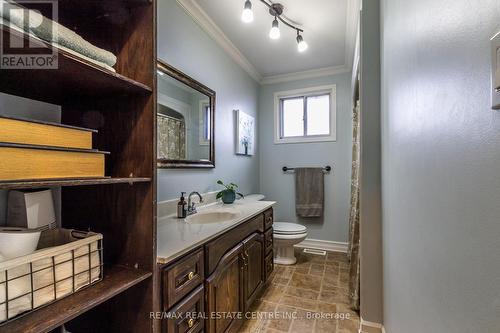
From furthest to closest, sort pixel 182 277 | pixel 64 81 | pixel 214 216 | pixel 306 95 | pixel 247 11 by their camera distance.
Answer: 1. pixel 306 95
2. pixel 214 216
3. pixel 247 11
4. pixel 182 277
5. pixel 64 81

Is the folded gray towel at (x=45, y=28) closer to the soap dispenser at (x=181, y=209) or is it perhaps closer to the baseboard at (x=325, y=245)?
the soap dispenser at (x=181, y=209)

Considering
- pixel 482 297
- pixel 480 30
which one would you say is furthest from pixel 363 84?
pixel 482 297

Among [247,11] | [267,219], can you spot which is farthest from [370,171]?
[247,11]

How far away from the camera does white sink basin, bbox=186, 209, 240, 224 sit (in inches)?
72.6

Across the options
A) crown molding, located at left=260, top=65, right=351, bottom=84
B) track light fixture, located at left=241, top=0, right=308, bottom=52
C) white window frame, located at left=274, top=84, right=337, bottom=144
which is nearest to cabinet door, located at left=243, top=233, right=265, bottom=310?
track light fixture, located at left=241, top=0, right=308, bottom=52

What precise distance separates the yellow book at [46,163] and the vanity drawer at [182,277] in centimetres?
49

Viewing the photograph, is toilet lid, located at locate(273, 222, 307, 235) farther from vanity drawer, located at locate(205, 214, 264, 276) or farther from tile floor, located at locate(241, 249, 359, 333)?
vanity drawer, located at locate(205, 214, 264, 276)

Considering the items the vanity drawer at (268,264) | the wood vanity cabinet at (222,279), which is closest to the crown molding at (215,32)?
the wood vanity cabinet at (222,279)

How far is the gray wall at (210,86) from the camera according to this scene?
1.77 metres

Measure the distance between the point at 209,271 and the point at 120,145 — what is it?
0.77 metres

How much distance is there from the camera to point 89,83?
0.80 m

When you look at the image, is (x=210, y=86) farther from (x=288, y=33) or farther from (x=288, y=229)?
(x=288, y=229)

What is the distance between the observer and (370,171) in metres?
1.62

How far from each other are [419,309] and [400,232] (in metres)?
0.36
